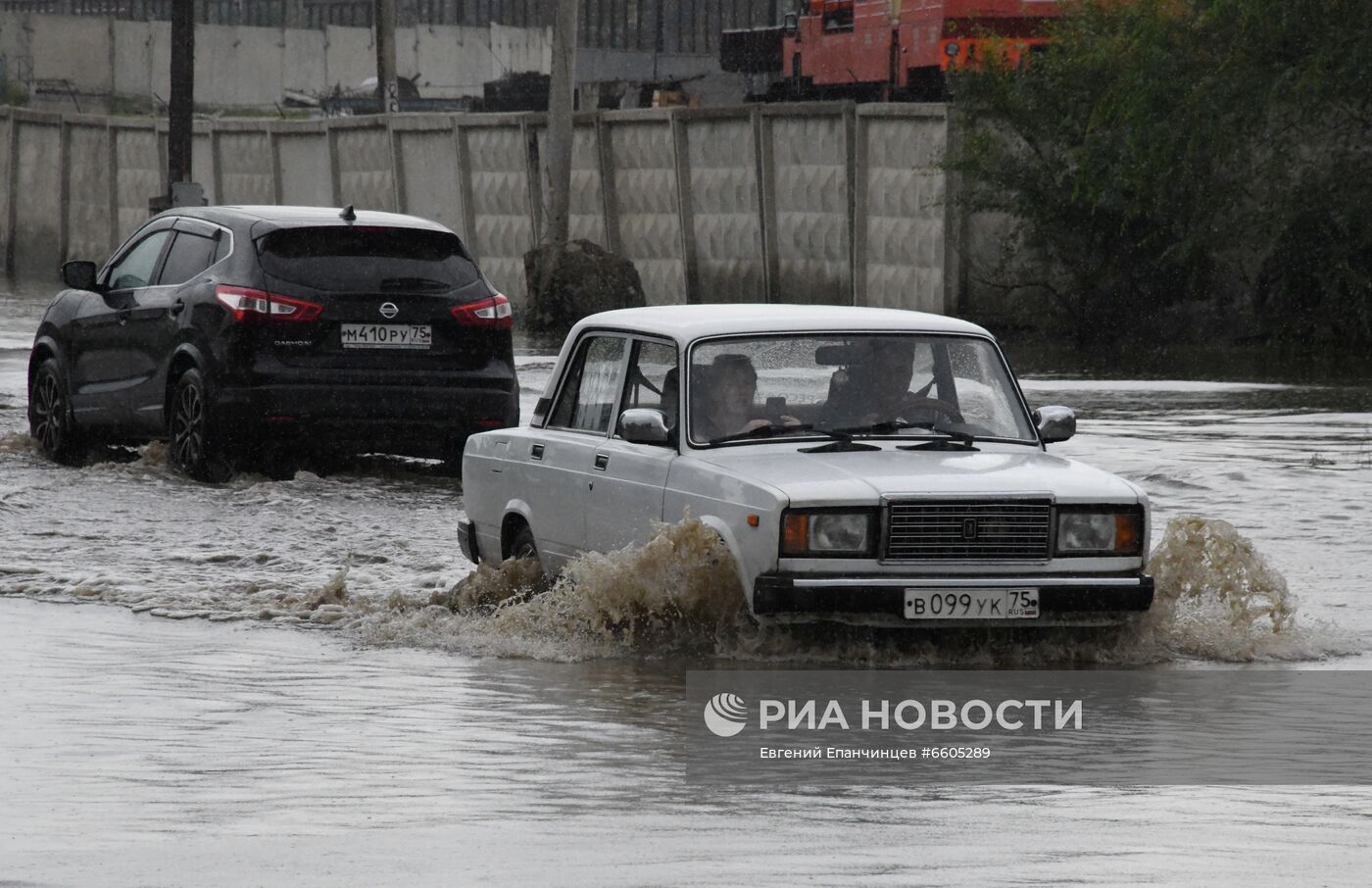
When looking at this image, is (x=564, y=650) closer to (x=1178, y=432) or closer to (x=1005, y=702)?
(x=1005, y=702)

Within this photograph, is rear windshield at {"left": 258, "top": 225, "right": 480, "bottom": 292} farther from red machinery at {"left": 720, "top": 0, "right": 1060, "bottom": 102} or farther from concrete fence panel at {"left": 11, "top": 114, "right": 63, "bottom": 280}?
concrete fence panel at {"left": 11, "top": 114, "right": 63, "bottom": 280}

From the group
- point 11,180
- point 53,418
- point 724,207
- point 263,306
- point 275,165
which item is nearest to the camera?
point 263,306

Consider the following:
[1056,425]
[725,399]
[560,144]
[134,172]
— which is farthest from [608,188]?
[725,399]

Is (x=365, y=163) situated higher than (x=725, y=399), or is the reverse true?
(x=365, y=163)

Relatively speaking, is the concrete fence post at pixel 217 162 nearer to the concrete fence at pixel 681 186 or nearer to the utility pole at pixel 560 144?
the concrete fence at pixel 681 186

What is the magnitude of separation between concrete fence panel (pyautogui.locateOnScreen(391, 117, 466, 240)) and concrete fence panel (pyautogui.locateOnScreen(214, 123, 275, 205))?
4104 millimetres

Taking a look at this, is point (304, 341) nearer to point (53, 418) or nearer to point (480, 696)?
point (53, 418)

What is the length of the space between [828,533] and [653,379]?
1.47 metres

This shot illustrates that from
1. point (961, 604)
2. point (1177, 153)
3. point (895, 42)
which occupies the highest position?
point (895, 42)

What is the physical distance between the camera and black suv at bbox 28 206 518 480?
14.3 metres

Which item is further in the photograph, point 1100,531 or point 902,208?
point 902,208

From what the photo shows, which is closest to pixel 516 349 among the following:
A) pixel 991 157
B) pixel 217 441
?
pixel 991 157

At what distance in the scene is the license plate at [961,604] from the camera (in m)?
8.08

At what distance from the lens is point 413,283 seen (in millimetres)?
14703
